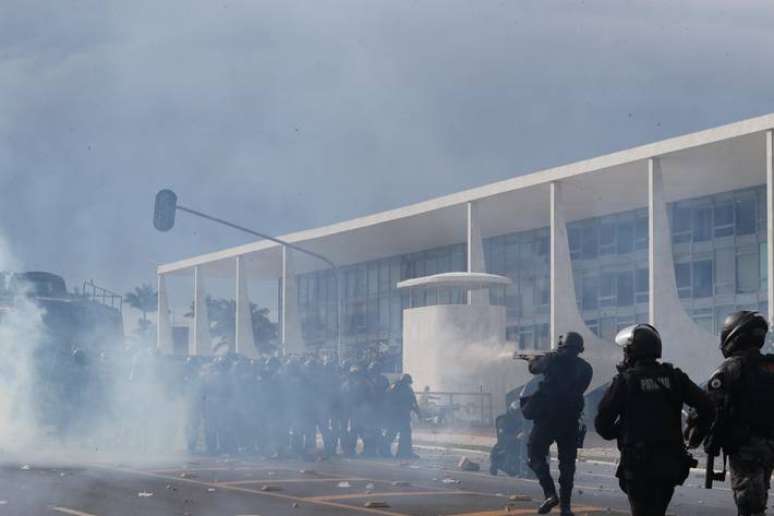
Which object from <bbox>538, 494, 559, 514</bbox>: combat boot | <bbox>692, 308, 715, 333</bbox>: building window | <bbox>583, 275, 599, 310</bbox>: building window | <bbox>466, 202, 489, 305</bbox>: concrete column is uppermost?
<bbox>466, 202, 489, 305</bbox>: concrete column

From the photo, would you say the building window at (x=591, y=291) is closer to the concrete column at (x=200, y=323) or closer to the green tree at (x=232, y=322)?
the concrete column at (x=200, y=323)

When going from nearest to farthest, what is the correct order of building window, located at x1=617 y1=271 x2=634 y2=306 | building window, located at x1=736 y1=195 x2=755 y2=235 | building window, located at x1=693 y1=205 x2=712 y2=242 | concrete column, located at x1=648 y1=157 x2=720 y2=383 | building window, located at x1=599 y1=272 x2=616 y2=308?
concrete column, located at x1=648 y1=157 x2=720 y2=383 < building window, located at x1=736 y1=195 x2=755 y2=235 < building window, located at x1=693 y1=205 x2=712 y2=242 < building window, located at x1=617 y1=271 x2=634 y2=306 < building window, located at x1=599 y1=272 x2=616 y2=308

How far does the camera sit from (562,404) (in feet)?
39.5

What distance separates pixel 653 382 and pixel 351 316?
54993 mm

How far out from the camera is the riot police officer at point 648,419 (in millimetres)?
7535

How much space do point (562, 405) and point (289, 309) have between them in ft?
141

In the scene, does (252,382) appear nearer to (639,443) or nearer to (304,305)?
(639,443)

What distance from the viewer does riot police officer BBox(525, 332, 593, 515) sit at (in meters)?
12.1

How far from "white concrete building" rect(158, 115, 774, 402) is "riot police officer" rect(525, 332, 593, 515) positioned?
1694 centimetres

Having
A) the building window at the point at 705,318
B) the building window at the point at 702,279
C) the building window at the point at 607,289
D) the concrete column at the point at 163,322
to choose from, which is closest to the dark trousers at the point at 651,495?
the building window at the point at 705,318

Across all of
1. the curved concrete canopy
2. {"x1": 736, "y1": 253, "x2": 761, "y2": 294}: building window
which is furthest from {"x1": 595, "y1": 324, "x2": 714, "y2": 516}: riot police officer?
{"x1": 736, "y1": 253, "x2": 761, "y2": 294}: building window

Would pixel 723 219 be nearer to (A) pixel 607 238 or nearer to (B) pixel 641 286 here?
(B) pixel 641 286

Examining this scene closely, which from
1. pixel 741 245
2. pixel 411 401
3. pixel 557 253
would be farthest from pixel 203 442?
pixel 741 245

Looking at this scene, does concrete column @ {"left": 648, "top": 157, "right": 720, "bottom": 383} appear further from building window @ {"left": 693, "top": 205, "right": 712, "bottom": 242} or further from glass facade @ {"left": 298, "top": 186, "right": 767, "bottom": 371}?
building window @ {"left": 693, "top": 205, "right": 712, "bottom": 242}
